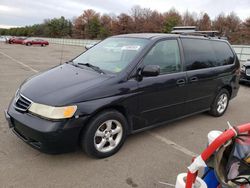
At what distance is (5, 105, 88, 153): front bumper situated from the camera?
279 cm

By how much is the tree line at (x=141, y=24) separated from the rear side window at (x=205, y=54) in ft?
106

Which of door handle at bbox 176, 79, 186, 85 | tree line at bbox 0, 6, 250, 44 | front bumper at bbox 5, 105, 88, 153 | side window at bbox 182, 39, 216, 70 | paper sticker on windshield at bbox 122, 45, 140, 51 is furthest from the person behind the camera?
tree line at bbox 0, 6, 250, 44

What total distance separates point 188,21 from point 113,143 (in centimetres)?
6382

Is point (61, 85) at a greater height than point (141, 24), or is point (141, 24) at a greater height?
point (141, 24)

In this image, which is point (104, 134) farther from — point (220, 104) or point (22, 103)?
point (220, 104)

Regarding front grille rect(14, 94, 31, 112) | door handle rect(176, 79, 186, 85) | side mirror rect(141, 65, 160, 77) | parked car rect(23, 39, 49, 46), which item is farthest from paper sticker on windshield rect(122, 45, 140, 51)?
parked car rect(23, 39, 49, 46)

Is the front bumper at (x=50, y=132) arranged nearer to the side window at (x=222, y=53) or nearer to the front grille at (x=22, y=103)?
the front grille at (x=22, y=103)

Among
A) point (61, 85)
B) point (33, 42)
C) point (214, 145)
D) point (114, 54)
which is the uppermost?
point (33, 42)

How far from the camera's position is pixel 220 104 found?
5.31 meters

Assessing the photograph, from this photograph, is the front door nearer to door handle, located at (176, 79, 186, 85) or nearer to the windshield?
door handle, located at (176, 79, 186, 85)

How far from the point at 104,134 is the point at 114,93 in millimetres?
567

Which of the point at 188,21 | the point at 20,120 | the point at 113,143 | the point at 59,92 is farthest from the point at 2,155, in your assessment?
the point at 188,21

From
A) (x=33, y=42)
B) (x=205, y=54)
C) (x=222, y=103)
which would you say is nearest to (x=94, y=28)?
(x=33, y=42)

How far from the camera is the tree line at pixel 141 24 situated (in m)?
48.8
